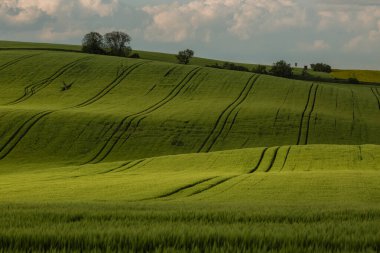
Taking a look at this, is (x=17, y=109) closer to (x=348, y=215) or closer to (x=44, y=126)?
(x=44, y=126)

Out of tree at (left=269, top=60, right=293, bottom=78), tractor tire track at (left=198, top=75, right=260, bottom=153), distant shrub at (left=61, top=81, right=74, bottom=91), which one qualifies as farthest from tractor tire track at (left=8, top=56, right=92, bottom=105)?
tree at (left=269, top=60, right=293, bottom=78)

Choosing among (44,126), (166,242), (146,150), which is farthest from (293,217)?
(44,126)

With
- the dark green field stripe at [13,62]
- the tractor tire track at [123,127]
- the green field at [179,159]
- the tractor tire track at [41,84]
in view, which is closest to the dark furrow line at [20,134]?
the green field at [179,159]

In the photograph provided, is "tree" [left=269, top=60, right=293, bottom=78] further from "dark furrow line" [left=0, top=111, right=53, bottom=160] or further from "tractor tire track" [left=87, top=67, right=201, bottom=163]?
"dark furrow line" [left=0, top=111, right=53, bottom=160]

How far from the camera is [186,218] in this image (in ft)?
33.8

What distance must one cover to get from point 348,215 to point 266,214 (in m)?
1.68

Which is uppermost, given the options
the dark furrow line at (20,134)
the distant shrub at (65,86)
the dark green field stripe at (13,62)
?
the dark green field stripe at (13,62)

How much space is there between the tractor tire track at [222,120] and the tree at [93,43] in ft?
139

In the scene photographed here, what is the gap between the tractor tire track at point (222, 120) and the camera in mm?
55256

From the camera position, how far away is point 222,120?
62.3m

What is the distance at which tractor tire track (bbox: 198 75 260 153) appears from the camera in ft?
181

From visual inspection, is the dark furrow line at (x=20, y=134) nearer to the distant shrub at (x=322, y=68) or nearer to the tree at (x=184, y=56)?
the tree at (x=184, y=56)

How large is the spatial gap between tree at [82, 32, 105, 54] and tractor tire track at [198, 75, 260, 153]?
42286mm

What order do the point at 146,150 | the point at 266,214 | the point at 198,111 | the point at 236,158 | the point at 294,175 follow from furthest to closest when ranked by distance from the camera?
the point at 198,111
the point at 146,150
the point at 236,158
the point at 294,175
the point at 266,214
